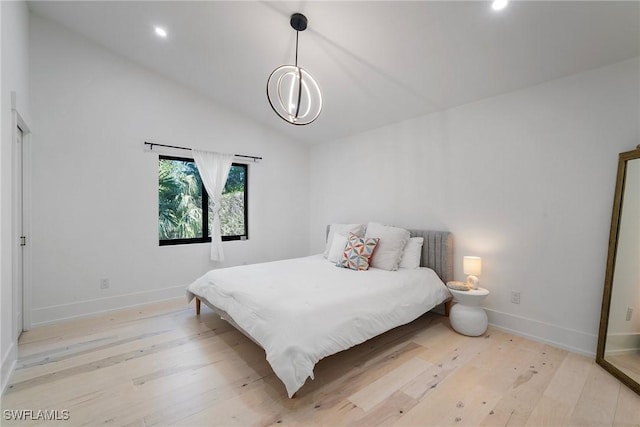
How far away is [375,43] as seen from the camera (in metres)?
2.49

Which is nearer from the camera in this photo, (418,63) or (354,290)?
(354,290)

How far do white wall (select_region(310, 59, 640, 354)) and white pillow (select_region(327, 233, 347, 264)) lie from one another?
870 mm

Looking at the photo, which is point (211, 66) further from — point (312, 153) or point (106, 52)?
point (312, 153)

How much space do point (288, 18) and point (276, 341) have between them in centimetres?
267

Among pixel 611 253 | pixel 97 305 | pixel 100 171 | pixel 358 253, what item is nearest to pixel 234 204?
pixel 100 171

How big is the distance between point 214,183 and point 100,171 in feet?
4.28

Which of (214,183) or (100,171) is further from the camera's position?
(214,183)

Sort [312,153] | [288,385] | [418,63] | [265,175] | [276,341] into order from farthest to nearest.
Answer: [312,153]
[265,175]
[418,63]
[276,341]
[288,385]

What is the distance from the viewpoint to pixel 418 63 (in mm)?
2627

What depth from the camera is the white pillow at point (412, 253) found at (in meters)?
3.21

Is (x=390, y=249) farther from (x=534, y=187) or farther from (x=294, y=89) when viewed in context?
(x=294, y=89)

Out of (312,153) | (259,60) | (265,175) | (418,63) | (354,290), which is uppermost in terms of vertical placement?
(259,60)

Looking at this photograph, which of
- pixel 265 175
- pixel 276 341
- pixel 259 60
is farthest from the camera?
pixel 265 175

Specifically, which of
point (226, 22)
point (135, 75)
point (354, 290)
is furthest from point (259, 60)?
point (354, 290)
